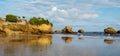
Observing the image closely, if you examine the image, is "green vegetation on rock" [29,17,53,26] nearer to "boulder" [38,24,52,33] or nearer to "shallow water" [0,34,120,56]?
"boulder" [38,24,52,33]

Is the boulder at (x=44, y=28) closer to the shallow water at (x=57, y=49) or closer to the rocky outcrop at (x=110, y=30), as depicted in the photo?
the rocky outcrop at (x=110, y=30)

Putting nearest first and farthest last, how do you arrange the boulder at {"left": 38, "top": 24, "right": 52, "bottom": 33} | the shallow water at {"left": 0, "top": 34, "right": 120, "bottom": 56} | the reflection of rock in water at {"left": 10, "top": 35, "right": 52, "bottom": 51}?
the shallow water at {"left": 0, "top": 34, "right": 120, "bottom": 56} → the reflection of rock in water at {"left": 10, "top": 35, "right": 52, "bottom": 51} → the boulder at {"left": 38, "top": 24, "right": 52, "bottom": 33}

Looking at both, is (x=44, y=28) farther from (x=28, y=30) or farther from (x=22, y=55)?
(x=22, y=55)

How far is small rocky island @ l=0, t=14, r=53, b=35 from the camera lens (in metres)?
96.8

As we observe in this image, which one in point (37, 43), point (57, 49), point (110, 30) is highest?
point (57, 49)

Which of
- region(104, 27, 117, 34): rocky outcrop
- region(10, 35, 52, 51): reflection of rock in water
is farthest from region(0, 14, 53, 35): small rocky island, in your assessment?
region(10, 35, 52, 51): reflection of rock in water

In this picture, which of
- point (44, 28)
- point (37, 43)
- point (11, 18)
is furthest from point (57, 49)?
point (44, 28)

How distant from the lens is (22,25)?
351 feet

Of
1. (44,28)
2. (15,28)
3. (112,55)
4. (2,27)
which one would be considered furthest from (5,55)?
(44,28)

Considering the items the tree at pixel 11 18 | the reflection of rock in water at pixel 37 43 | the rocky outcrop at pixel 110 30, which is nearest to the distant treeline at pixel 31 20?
the tree at pixel 11 18

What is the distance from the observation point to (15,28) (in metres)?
102

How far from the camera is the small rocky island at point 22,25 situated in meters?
96.8

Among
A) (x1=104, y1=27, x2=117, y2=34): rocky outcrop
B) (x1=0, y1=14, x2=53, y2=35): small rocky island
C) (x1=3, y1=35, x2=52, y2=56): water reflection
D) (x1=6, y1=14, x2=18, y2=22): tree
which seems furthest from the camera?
(x1=6, y1=14, x2=18, y2=22): tree

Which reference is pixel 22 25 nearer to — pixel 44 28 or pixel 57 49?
pixel 44 28
